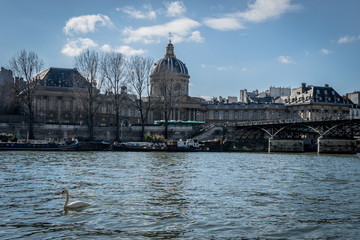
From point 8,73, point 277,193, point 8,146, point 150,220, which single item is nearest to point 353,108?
point 8,73

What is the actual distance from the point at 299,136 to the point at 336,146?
11335mm

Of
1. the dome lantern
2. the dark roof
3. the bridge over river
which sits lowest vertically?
the bridge over river

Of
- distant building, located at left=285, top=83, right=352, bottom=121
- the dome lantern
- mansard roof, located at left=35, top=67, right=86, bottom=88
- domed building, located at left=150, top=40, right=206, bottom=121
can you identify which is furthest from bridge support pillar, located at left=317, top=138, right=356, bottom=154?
the dome lantern

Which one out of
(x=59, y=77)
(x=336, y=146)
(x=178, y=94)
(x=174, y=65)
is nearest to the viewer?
(x=336, y=146)

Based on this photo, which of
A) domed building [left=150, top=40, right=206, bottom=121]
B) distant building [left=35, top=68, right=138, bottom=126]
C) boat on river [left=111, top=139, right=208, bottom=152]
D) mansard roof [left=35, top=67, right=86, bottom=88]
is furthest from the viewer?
domed building [left=150, top=40, right=206, bottom=121]

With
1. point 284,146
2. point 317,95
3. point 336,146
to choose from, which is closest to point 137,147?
point 284,146

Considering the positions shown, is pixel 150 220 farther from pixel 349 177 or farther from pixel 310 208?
pixel 349 177

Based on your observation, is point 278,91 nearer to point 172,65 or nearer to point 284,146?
point 172,65

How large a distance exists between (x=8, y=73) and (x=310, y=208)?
86.3 m

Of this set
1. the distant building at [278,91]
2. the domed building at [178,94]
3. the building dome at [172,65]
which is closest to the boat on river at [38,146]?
the domed building at [178,94]

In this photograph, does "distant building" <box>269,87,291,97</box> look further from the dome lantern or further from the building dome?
the dome lantern

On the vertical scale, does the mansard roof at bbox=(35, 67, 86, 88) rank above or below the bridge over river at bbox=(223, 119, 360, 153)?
above

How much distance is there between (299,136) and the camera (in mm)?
84562

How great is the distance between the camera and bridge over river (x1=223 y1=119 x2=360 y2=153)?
73562 millimetres
